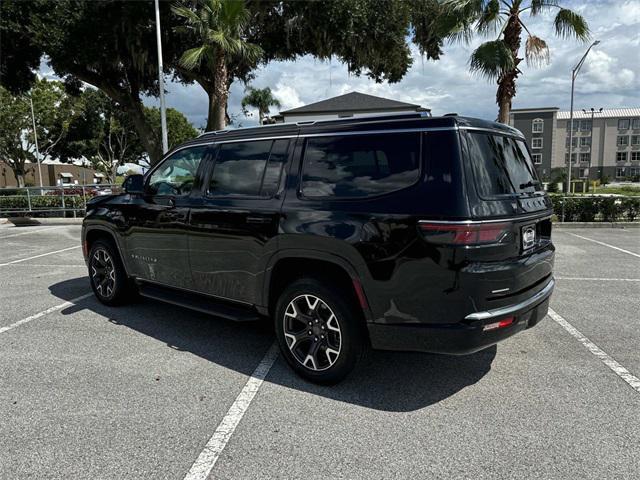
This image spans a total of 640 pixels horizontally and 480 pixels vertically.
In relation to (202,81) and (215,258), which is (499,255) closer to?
(215,258)

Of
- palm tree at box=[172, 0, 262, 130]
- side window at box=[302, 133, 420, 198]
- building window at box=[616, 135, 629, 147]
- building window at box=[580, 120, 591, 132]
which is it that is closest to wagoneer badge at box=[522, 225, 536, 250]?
side window at box=[302, 133, 420, 198]

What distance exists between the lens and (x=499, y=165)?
10.8 feet

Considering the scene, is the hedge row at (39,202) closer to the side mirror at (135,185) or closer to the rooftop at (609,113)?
the side mirror at (135,185)

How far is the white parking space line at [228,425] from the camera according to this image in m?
2.60

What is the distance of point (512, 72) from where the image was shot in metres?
13.9

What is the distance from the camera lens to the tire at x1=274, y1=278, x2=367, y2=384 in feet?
11.1

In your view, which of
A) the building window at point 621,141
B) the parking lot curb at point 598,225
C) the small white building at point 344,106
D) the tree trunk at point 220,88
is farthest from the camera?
the building window at point 621,141

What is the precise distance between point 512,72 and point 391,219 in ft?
42.6

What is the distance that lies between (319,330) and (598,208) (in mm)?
13037

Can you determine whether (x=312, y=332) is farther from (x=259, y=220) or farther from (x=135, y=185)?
(x=135, y=185)

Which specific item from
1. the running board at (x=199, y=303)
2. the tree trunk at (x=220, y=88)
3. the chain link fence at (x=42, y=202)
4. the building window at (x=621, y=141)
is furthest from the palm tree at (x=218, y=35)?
the building window at (x=621, y=141)

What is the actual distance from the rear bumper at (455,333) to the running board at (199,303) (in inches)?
50.1

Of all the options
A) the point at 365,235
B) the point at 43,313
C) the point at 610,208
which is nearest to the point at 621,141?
the point at 610,208

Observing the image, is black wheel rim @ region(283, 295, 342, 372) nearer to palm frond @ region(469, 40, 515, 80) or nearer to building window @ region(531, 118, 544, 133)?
palm frond @ region(469, 40, 515, 80)
